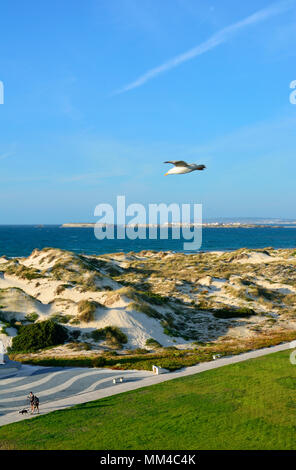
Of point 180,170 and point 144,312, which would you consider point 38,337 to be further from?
point 180,170

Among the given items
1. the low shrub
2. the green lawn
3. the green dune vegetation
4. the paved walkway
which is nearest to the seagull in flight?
the green lawn

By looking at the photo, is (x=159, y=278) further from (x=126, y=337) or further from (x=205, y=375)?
(x=205, y=375)

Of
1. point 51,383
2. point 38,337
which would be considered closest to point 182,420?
point 51,383

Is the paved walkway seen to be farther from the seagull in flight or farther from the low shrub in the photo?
the seagull in flight

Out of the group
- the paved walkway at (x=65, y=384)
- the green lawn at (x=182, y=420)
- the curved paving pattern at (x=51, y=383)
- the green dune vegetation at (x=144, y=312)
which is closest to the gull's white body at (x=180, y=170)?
the green lawn at (x=182, y=420)
